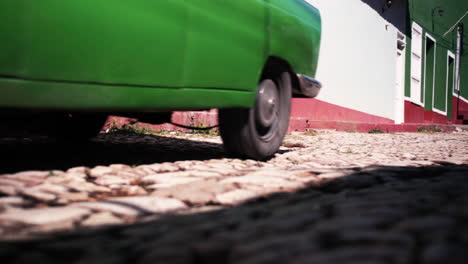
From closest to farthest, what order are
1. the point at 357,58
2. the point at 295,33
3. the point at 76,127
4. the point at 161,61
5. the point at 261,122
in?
the point at 161,61
the point at 261,122
the point at 295,33
the point at 76,127
the point at 357,58

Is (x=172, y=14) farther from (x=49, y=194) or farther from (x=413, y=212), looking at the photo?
(x=413, y=212)

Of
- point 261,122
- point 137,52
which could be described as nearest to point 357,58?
point 261,122

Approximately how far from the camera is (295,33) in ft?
12.7

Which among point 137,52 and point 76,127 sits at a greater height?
point 137,52

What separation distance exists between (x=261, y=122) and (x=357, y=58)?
8.86 meters

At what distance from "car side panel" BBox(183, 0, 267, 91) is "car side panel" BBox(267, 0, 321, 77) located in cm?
16

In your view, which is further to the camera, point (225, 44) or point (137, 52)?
point (225, 44)

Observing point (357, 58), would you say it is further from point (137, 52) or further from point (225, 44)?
point (137, 52)

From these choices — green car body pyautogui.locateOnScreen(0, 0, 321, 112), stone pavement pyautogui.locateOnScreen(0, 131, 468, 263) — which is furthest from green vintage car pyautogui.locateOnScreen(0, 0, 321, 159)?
stone pavement pyautogui.locateOnScreen(0, 131, 468, 263)

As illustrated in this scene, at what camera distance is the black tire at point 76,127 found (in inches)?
165

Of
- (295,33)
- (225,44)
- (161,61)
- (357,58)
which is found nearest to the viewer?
(161,61)

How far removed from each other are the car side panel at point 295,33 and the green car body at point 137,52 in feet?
0.05

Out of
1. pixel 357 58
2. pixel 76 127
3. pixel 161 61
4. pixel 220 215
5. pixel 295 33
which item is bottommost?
pixel 220 215

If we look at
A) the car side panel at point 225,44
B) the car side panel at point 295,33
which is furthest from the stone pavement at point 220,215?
the car side panel at point 295,33
